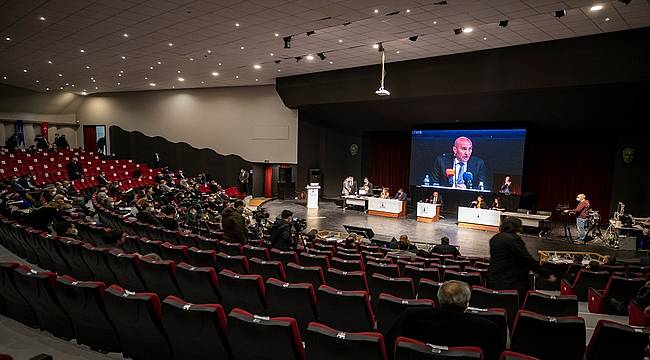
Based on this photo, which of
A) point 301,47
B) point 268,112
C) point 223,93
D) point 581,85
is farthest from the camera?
point 223,93

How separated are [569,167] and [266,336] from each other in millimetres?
16161

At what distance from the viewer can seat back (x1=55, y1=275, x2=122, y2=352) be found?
3.12 m

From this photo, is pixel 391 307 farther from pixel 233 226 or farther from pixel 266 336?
pixel 233 226

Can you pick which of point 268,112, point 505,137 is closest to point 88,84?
point 268,112

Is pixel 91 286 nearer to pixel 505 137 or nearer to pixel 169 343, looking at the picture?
pixel 169 343

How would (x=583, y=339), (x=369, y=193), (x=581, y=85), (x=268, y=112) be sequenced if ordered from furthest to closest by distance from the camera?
1. (x=268, y=112)
2. (x=369, y=193)
3. (x=581, y=85)
4. (x=583, y=339)

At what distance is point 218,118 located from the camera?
69.7 feet

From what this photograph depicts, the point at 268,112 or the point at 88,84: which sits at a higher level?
the point at 88,84

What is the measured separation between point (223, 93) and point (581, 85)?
15.7m

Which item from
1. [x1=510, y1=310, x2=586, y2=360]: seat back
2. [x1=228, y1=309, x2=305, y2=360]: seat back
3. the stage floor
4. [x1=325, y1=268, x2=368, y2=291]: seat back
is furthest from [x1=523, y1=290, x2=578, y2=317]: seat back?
the stage floor

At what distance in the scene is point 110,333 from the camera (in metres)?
3.17

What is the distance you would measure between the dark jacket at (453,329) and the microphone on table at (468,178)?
1414cm

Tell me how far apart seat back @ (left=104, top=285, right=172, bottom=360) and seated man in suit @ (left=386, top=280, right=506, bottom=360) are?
1657mm

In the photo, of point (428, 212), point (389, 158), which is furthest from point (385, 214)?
point (389, 158)
